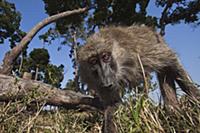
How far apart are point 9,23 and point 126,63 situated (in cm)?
1740

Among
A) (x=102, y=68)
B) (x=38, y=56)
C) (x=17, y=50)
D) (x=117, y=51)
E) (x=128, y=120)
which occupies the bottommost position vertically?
(x=128, y=120)

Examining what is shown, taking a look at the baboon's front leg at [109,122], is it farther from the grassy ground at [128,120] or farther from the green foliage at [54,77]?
the green foliage at [54,77]

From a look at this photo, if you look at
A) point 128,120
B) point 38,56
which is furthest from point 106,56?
point 38,56

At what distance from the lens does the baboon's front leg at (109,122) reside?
4.47 metres

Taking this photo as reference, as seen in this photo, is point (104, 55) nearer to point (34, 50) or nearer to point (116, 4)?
point (116, 4)

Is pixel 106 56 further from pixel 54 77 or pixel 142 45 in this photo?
pixel 54 77

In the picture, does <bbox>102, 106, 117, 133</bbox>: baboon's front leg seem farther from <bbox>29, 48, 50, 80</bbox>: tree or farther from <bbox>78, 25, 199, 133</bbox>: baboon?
<bbox>29, 48, 50, 80</bbox>: tree

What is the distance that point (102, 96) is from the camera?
19.1 feet

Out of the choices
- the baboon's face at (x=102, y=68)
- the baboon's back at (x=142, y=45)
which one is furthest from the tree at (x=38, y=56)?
the baboon's face at (x=102, y=68)

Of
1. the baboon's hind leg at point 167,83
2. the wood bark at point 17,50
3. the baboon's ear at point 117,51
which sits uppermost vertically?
the wood bark at point 17,50

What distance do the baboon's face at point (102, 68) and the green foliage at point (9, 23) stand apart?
1648cm

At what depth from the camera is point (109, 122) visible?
480cm

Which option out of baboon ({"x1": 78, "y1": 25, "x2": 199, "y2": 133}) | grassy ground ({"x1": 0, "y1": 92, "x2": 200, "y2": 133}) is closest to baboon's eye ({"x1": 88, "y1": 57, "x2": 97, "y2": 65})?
baboon ({"x1": 78, "y1": 25, "x2": 199, "y2": 133})

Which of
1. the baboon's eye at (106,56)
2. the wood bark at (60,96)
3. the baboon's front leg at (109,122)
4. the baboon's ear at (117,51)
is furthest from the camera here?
the wood bark at (60,96)
